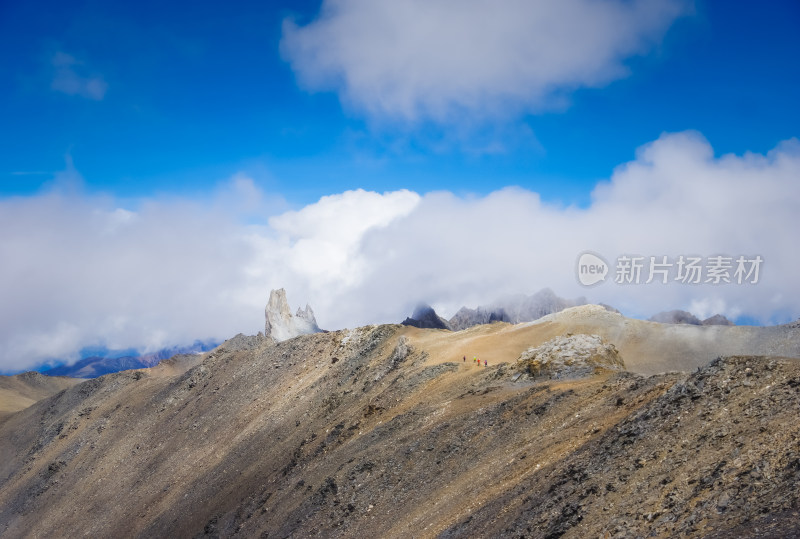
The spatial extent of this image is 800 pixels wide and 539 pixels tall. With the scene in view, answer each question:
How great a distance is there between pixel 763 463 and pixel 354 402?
4222 cm

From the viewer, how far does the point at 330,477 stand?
139 feet

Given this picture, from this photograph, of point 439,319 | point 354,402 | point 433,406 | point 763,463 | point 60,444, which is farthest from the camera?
point 439,319

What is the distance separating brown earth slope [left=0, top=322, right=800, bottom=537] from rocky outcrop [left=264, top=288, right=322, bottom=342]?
2856 centimetres

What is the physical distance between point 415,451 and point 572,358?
11656mm

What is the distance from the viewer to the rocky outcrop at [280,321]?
4912 inches

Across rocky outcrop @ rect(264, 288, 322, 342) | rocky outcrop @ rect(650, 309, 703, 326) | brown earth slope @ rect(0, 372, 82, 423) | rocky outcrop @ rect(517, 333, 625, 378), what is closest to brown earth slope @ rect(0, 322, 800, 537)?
rocky outcrop @ rect(517, 333, 625, 378)

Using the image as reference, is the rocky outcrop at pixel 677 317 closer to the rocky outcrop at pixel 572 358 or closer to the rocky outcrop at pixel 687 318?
the rocky outcrop at pixel 687 318

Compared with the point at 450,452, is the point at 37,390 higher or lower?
higher

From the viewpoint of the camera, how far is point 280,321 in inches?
5032

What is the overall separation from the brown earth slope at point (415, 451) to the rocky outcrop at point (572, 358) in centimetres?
177

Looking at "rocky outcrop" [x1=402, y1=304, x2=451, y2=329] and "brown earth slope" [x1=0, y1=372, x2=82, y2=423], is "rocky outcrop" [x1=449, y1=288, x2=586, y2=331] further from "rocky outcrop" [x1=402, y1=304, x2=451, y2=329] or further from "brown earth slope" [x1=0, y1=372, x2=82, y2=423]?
"brown earth slope" [x1=0, y1=372, x2=82, y2=423]

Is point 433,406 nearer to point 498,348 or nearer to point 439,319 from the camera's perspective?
point 498,348

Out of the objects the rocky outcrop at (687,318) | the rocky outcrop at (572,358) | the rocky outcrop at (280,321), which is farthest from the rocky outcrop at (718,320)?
the rocky outcrop at (572,358)

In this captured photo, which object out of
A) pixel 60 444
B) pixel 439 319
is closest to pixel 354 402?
pixel 60 444
